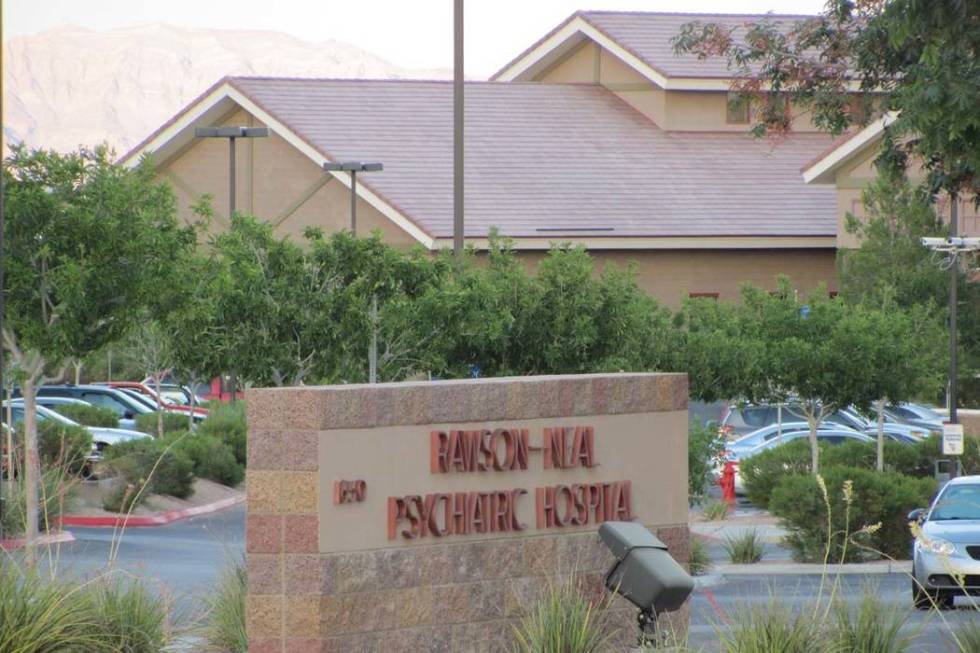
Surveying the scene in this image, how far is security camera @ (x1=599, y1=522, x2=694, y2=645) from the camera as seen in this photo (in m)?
9.77

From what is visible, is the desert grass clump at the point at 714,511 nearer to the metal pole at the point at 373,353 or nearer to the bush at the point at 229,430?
the bush at the point at 229,430

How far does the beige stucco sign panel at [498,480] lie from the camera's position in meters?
10.9

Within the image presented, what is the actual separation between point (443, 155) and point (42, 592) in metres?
38.3

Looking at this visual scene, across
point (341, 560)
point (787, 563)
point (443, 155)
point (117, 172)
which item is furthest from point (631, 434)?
point (443, 155)

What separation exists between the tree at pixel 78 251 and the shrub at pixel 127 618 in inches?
261

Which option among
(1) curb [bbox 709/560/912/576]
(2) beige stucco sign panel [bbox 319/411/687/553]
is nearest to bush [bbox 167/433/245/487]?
(1) curb [bbox 709/560/912/576]

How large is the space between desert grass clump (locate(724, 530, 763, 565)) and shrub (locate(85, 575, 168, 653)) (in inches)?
616

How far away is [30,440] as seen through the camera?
60.8 feet

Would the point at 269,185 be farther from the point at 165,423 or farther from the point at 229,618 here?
the point at 229,618

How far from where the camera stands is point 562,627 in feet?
34.6

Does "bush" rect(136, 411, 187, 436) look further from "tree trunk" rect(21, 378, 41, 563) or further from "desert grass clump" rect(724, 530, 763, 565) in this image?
"tree trunk" rect(21, 378, 41, 563)

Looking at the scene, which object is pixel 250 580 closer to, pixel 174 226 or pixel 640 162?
pixel 174 226

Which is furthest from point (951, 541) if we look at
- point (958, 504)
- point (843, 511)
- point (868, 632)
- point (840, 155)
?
point (840, 155)

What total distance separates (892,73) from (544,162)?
34.0m
